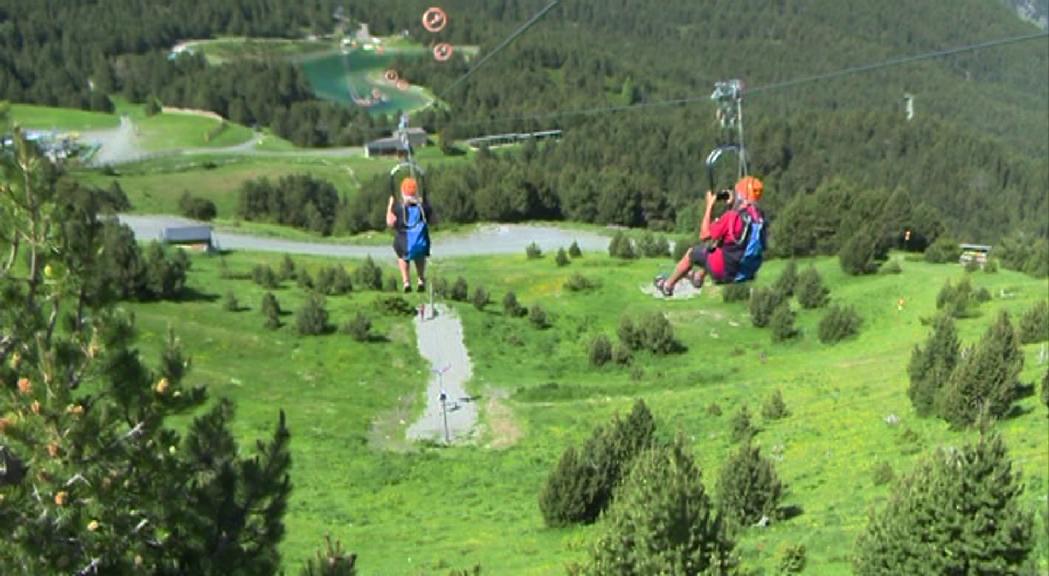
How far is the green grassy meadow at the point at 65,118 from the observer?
4862 inches

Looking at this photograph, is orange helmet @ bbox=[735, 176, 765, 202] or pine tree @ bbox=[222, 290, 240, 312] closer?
orange helmet @ bbox=[735, 176, 765, 202]

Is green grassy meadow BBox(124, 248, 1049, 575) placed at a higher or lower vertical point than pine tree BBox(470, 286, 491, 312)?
lower

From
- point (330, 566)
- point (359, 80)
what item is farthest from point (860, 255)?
point (359, 80)

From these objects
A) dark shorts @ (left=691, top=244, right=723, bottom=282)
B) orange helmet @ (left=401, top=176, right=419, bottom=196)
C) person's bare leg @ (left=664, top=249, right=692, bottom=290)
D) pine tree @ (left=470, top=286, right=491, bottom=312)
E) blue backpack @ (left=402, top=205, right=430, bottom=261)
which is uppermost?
orange helmet @ (left=401, top=176, right=419, bottom=196)

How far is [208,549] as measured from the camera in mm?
11852

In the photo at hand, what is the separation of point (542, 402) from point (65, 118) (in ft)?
358

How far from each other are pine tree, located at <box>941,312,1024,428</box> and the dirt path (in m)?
17.9

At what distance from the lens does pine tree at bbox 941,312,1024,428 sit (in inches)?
1168

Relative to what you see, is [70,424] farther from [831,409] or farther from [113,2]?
[113,2]

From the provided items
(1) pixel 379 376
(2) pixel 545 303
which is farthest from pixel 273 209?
(1) pixel 379 376

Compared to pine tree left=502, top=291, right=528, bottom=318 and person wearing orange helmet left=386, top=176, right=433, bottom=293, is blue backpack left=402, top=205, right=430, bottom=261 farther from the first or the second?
pine tree left=502, top=291, right=528, bottom=318

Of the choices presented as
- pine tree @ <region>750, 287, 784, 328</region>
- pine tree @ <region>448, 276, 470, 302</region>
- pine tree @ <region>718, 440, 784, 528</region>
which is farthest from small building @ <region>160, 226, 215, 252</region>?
pine tree @ <region>718, 440, 784, 528</region>

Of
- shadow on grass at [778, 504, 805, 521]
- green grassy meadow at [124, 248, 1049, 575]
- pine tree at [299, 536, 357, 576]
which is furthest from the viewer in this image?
green grassy meadow at [124, 248, 1049, 575]

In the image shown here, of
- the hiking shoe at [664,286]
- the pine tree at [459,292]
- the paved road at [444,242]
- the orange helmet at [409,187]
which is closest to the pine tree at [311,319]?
the pine tree at [459,292]
